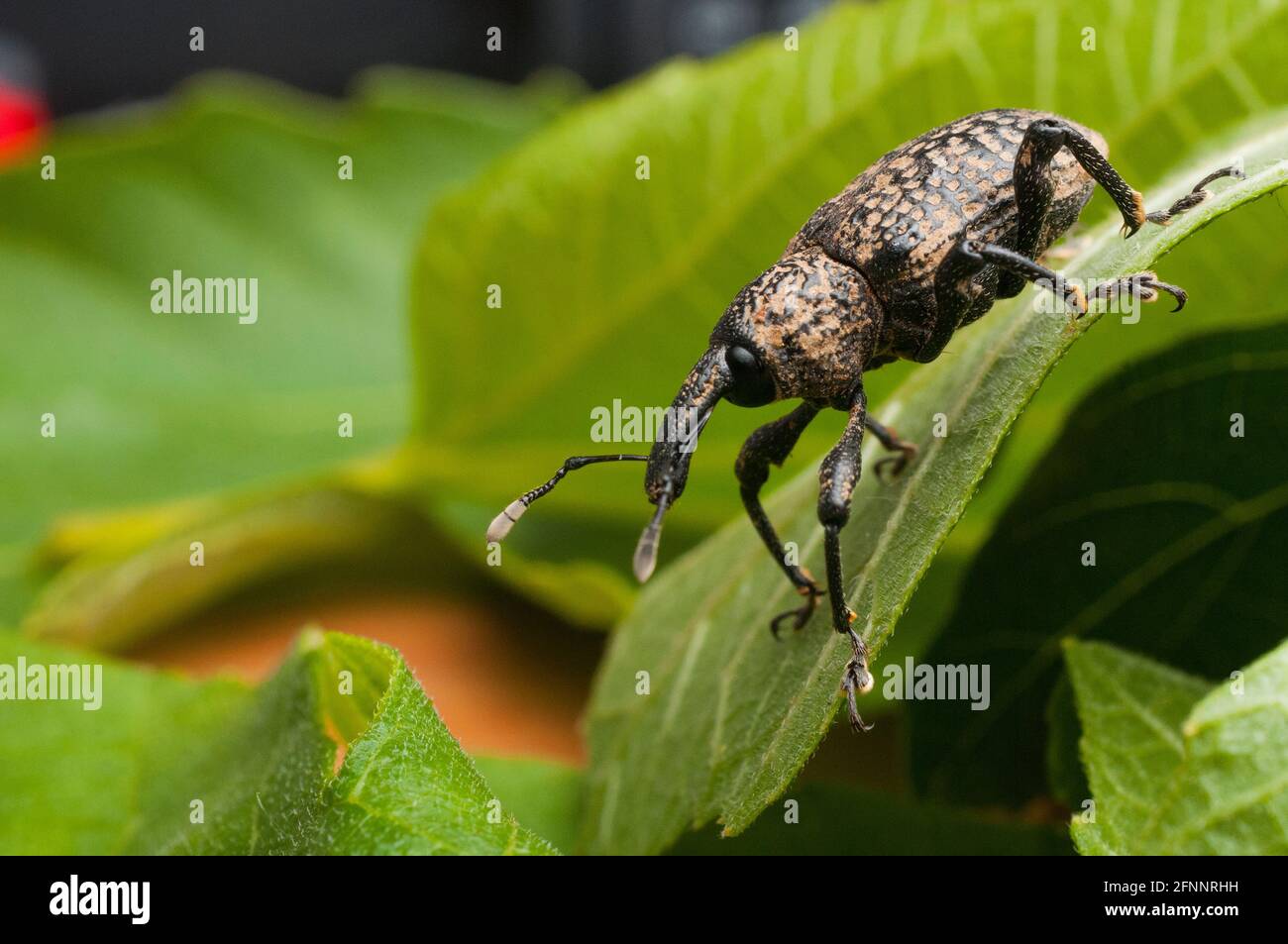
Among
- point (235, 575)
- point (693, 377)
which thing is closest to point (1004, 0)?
point (693, 377)

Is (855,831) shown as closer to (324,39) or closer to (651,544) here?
(651,544)

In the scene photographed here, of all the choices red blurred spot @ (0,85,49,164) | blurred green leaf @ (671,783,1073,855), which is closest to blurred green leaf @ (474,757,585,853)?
blurred green leaf @ (671,783,1073,855)

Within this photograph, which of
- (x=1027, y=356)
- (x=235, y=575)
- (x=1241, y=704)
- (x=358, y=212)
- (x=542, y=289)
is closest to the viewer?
(x=1241, y=704)

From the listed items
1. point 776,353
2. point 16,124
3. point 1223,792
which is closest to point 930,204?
point 776,353

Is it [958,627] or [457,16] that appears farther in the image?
[457,16]

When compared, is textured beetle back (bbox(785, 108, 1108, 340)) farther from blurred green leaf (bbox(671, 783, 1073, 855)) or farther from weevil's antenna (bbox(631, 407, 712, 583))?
blurred green leaf (bbox(671, 783, 1073, 855))

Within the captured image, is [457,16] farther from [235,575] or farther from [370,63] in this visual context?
[235,575]

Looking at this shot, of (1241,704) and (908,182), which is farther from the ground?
(908,182)
